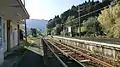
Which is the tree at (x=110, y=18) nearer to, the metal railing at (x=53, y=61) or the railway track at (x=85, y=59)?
the railway track at (x=85, y=59)

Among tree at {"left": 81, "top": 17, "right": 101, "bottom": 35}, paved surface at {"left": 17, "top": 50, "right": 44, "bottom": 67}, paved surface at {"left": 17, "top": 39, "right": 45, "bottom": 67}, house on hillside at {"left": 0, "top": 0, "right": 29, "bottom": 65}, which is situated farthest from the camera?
tree at {"left": 81, "top": 17, "right": 101, "bottom": 35}

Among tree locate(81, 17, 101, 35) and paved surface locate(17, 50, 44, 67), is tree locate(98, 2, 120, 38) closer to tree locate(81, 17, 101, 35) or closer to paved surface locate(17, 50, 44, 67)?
tree locate(81, 17, 101, 35)

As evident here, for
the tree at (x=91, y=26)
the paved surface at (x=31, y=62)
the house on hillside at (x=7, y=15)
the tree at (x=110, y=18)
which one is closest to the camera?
the house on hillside at (x=7, y=15)

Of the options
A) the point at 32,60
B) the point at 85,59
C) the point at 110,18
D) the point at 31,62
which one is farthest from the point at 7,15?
the point at 110,18

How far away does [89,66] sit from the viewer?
16.3 meters

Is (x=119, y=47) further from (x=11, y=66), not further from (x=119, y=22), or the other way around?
(x=119, y=22)

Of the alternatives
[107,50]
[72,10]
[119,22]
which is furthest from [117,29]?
[72,10]

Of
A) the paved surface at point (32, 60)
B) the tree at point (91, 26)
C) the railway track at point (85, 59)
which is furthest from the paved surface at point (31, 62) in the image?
the tree at point (91, 26)

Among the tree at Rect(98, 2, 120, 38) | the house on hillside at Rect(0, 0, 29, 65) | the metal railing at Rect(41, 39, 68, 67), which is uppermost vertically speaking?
the tree at Rect(98, 2, 120, 38)

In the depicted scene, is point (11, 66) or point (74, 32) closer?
point (11, 66)

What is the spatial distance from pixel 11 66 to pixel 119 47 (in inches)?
329

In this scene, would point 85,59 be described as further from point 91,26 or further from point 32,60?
point 91,26

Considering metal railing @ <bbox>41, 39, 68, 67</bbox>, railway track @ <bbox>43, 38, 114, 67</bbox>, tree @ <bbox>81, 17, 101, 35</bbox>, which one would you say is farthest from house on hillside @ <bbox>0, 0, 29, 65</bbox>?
tree @ <bbox>81, 17, 101, 35</bbox>

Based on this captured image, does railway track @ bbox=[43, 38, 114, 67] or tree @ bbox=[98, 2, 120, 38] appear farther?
tree @ bbox=[98, 2, 120, 38]
